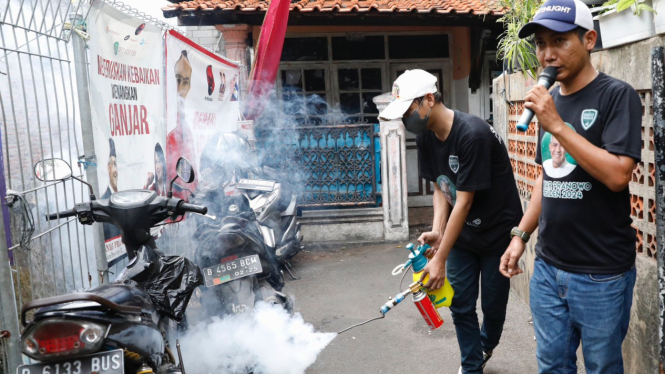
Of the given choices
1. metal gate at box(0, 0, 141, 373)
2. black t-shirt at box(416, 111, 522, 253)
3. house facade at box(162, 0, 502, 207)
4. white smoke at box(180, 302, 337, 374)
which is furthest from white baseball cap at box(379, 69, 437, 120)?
house facade at box(162, 0, 502, 207)

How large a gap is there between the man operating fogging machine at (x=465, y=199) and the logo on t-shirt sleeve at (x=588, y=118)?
0.96 m

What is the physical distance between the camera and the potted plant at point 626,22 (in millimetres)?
2957

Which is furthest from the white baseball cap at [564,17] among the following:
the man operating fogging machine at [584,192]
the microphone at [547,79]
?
the microphone at [547,79]

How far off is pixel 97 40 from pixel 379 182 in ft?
18.6

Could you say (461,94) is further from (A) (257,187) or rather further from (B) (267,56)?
(A) (257,187)

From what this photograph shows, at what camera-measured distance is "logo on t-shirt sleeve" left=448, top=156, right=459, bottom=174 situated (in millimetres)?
3451

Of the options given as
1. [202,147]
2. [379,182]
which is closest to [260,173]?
[202,147]

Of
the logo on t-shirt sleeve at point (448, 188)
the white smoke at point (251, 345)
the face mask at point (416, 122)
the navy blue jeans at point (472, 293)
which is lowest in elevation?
the white smoke at point (251, 345)

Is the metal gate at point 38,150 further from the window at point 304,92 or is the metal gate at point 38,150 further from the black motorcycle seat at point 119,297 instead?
the window at point 304,92

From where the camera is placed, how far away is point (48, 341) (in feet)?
7.47

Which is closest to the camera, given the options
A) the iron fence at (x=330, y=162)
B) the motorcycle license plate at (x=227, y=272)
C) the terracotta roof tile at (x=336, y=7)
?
the motorcycle license plate at (x=227, y=272)

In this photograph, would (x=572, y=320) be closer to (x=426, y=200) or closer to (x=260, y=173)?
(x=260, y=173)

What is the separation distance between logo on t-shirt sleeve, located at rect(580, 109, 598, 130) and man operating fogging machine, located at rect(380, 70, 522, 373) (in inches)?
37.7

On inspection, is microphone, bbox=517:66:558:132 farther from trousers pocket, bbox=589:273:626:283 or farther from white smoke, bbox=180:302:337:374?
white smoke, bbox=180:302:337:374
